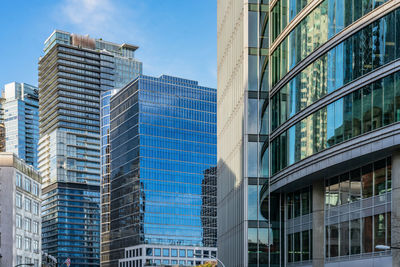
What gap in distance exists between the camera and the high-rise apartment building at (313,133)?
39688mm

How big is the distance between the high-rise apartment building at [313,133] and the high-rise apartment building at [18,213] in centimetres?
4278

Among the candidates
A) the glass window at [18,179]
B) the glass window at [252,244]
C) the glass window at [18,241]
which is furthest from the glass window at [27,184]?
the glass window at [252,244]

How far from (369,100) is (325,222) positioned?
13.0m

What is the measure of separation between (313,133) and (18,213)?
6925 cm

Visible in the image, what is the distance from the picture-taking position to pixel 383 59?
128 feet

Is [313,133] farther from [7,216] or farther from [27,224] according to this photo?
[27,224]

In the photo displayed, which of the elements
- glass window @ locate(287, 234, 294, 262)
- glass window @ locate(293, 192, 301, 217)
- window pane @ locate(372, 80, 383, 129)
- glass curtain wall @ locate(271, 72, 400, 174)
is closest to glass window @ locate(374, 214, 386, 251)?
glass curtain wall @ locate(271, 72, 400, 174)

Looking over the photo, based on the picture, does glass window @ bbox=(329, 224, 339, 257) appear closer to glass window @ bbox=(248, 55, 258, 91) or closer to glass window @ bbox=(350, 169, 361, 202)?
glass window @ bbox=(350, 169, 361, 202)

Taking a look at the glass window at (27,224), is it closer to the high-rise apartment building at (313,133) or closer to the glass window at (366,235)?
the high-rise apartment building at (313,133)

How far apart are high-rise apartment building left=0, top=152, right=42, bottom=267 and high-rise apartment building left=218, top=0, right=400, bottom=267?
4278 cm

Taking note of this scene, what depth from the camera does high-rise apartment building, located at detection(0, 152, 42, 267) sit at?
9988 centimetres

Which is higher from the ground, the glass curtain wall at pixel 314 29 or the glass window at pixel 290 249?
the glass curtain wall at pixel 314 29

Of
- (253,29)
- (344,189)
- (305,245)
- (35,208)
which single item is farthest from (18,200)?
(344,189)

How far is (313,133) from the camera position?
47812 mm
